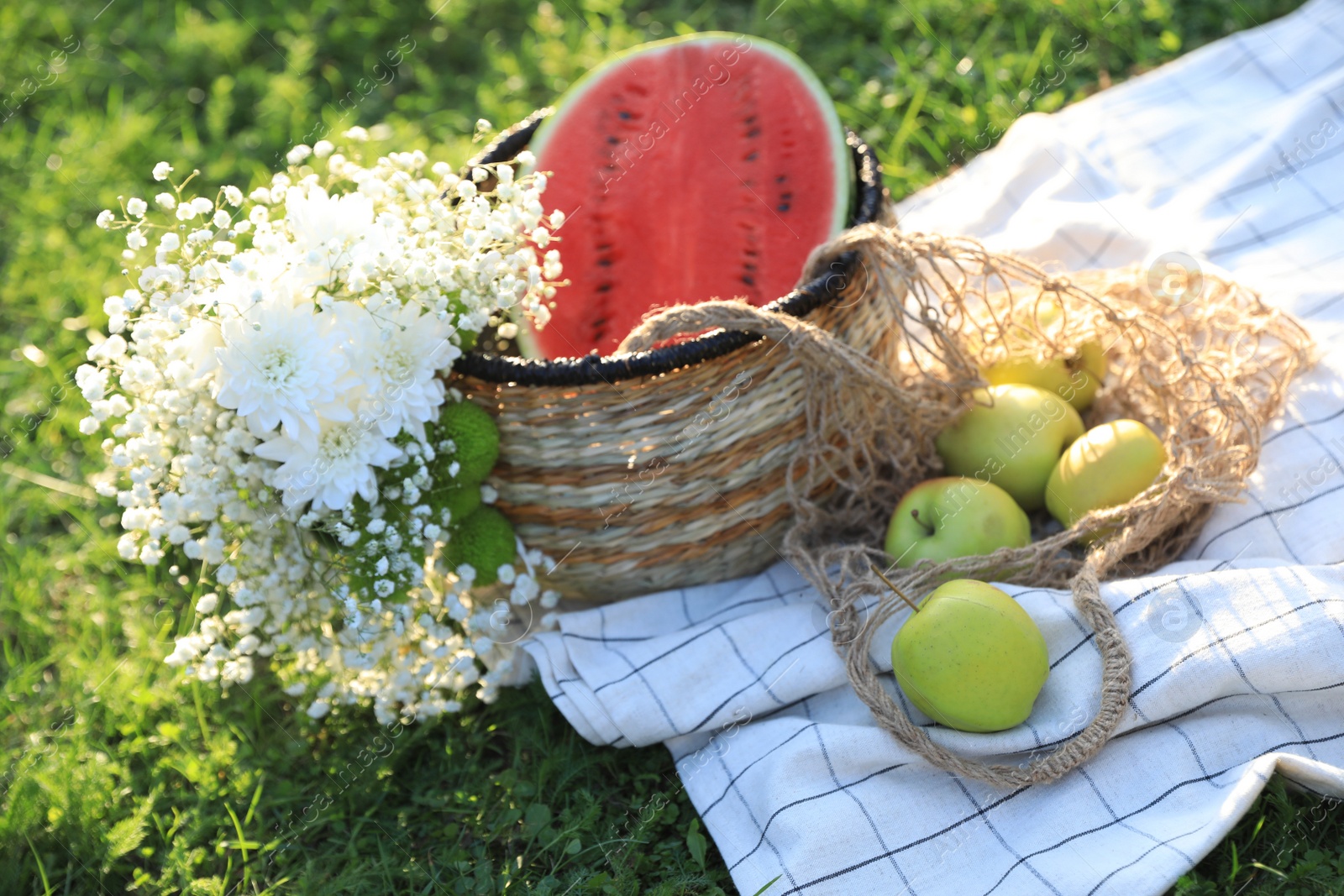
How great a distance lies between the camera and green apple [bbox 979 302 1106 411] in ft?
6.36

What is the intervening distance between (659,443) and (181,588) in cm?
118

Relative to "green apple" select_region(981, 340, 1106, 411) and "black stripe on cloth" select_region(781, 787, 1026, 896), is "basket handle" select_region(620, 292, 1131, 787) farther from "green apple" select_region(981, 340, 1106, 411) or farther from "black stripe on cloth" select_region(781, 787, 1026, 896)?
"green apple" select_region(981, 340, 1106, 411)

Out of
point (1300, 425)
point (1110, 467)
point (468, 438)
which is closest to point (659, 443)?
point (468, 438)

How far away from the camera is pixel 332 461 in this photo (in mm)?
1559

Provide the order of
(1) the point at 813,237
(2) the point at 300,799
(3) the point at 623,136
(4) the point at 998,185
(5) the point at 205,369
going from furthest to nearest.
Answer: (4) the point at 998,185, (3) the point at 623,136, (1) the point at 813,237, (2) the point at 300,799, (5) the point at 205,369

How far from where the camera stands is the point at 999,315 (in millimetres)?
2008

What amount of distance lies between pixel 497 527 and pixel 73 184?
89.4 inches

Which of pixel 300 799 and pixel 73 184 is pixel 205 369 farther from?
pixel 73 184

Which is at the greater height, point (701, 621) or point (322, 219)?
point (322, 219)

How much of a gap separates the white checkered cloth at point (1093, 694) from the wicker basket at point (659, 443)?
102 millimetres

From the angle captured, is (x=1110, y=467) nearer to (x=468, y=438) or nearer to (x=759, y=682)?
(x=759, y=682)

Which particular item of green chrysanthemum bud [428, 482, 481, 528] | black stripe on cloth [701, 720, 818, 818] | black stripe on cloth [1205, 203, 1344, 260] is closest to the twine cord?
black stripe on cloth [701, 720, 818, 818]

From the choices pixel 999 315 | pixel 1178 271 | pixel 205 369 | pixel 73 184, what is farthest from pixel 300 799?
pixel 73 184

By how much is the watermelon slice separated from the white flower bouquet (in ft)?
1.02
